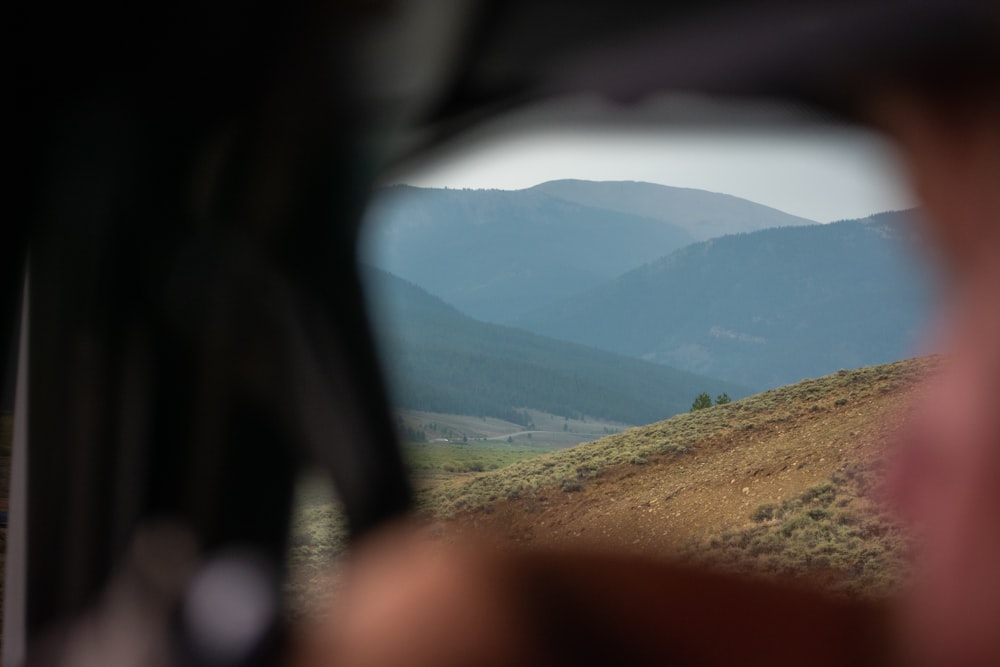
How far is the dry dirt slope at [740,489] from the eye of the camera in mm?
539

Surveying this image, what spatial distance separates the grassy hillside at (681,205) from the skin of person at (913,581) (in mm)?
206

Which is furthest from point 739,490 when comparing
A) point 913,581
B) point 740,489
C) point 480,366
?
point 480,366

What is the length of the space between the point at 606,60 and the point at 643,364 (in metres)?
0.31

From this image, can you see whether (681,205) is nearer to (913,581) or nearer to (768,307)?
(768,307)

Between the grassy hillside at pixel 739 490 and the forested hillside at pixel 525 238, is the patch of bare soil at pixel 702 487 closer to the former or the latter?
the grassy hillside at pixel 739 490

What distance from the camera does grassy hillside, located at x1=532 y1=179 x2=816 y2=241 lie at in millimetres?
733

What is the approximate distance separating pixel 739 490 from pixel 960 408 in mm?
189

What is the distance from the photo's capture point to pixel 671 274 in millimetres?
978

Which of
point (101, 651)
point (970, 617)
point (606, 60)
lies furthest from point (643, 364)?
point (101, 651)

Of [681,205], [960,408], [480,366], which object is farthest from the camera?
[480,366]

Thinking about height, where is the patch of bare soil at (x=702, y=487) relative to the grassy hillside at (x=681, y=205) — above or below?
below

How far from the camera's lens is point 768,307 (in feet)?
2.66

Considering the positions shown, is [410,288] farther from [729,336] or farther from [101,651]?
[101,651]

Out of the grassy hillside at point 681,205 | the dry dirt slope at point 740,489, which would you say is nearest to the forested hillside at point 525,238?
the grassy hillside at point 681,205
